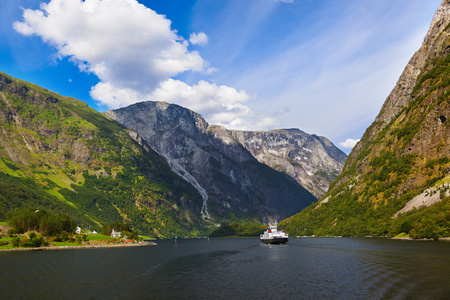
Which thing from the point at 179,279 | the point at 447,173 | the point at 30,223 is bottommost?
the point at 179,279

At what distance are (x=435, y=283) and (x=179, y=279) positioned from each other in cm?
4792

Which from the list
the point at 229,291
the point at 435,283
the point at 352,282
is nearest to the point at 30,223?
the point at 229,291

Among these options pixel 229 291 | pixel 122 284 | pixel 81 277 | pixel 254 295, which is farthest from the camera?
pixel 81 277

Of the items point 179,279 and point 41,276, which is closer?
point 179,279

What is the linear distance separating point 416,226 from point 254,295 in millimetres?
144239

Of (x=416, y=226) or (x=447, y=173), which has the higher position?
(x=447, y=173)

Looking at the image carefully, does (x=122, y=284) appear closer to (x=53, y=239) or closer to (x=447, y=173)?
(x=53, y=239)

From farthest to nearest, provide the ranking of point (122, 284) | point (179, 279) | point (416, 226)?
point (416, 226)
point (179, 279)
point (122, 284)

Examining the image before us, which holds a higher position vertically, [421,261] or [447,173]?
[447,173]

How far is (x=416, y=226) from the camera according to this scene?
155 meters

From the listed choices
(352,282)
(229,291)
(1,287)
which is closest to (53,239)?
(1,287)

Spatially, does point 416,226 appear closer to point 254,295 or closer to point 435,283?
point 435,283

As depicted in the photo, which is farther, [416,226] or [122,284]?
[416,226]

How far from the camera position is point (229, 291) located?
51.3 meters
